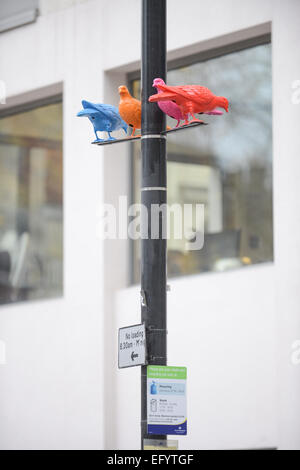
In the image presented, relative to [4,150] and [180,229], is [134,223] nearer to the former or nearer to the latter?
[180,229]

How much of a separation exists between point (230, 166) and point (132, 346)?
4267 millimetres

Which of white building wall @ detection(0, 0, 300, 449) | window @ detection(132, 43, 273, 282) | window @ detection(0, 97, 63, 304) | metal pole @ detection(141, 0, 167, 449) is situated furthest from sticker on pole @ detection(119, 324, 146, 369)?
window @ detection(0, 97, 63, 304)

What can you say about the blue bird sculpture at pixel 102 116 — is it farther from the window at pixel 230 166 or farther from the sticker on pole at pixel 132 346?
the window at pixel 230 166

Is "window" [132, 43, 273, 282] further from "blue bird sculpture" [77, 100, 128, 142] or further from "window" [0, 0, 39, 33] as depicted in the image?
"blue bird sculpture" [77, 100, 128, 142]

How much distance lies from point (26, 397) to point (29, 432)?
461mm

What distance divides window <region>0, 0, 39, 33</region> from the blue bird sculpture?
5.30 metres

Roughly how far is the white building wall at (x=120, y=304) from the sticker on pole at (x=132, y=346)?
290 centimetres

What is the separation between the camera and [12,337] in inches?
458

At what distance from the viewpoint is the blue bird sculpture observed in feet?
21.4

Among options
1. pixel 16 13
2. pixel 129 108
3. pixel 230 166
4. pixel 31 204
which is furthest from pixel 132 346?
pixel 16 13

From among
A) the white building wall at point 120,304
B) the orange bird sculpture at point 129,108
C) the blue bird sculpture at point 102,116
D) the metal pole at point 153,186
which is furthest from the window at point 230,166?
the metal pole at point 153,186

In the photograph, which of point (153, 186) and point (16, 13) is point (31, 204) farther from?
point (153, 186)

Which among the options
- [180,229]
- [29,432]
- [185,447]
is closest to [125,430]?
[185,447]

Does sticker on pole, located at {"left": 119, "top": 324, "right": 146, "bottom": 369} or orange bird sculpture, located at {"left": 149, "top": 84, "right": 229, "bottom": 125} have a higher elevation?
orange bird sculpture, located at {"left": 149, "top": 84, "right": 229, "bottom": 125}
